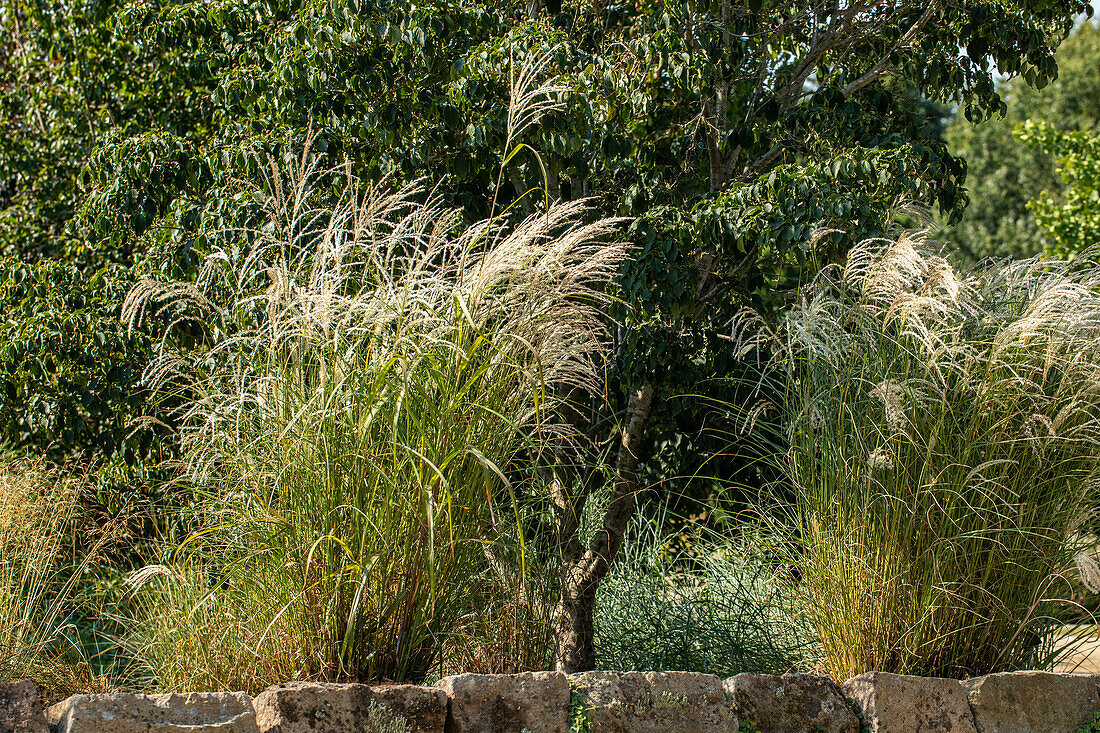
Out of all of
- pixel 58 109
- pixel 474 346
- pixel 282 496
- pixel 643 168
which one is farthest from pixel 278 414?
pixel 58 109

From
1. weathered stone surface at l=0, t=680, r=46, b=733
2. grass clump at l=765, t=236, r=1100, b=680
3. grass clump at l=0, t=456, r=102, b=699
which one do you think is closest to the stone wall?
weathered stone surface at l=0, t=680, r=46, b=733

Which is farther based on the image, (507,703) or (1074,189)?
(1074,189)

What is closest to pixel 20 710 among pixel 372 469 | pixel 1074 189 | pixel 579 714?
pixel 372 469

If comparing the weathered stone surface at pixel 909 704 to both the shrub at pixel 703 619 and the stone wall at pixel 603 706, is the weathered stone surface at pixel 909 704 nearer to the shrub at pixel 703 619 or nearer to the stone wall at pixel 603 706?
the stone wall at pixel 603 706

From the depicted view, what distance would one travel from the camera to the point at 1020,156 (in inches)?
644

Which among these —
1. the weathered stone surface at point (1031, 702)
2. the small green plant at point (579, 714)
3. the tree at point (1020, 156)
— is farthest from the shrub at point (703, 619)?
the tree at point (1020, 156)

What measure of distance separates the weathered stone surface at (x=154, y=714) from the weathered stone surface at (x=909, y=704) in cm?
181

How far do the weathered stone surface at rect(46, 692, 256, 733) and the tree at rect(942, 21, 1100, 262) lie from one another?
48.9ft

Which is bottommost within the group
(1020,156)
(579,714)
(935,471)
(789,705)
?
(789,705)

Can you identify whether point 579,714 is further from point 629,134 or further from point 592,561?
A: point 629,134

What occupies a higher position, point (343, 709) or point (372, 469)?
point (372, 469)

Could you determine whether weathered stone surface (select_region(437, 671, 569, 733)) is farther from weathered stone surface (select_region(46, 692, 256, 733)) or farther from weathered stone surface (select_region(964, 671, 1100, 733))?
weathered stone surface (select_region(964, 671, 1100, 733))

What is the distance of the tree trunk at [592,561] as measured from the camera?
3362 mm

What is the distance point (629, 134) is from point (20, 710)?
322 centimetres
